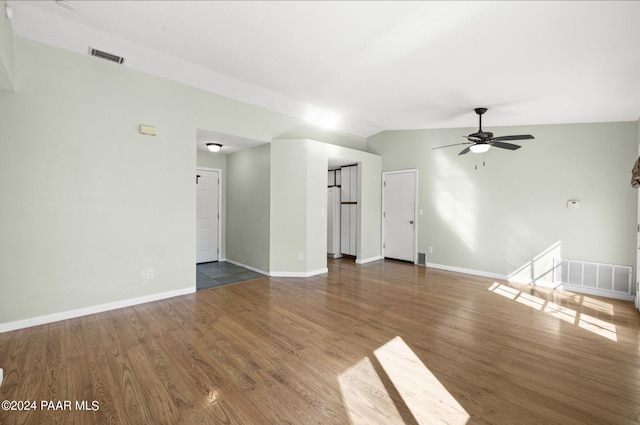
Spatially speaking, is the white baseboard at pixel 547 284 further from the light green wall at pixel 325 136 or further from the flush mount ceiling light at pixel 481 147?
the light green wall at pixel 325 136

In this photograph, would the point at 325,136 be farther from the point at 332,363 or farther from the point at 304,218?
the point at 332,363

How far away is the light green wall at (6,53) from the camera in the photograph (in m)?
2.35

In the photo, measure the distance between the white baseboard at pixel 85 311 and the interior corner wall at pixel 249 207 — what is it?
155cm

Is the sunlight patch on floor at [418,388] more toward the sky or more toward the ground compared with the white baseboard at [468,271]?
more toward the ground

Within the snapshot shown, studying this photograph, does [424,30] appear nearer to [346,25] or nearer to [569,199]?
[346,25]

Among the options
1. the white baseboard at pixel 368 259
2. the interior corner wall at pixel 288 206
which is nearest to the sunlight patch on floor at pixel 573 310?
the white baseboard at pixel 368 259

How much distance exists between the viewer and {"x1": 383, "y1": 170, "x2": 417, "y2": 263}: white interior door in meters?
6.36

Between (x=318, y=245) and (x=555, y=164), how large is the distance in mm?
4375

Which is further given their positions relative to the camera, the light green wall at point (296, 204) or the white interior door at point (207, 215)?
the white interior door at point (207, 215)

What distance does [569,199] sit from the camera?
459cm

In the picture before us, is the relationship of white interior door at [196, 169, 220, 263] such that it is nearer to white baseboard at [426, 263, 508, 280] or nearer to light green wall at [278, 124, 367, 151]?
light green wall at [278, 124, 367, 151]

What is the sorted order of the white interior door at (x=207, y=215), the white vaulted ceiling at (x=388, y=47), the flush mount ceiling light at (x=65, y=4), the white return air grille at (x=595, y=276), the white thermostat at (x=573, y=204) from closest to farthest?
1. the white vaulted ceiling at (x=388, y=47)
2. the flush mount ceiling light at (x=65, y=4)
3. the white return air grille at (x=595, y=276)
4. the white thermostat at (x=573, y=204)
5. the white interior door at (x=207, y=215)

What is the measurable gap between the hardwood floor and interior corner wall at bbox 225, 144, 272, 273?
1.52 m

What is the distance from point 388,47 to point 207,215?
497 centimetres
